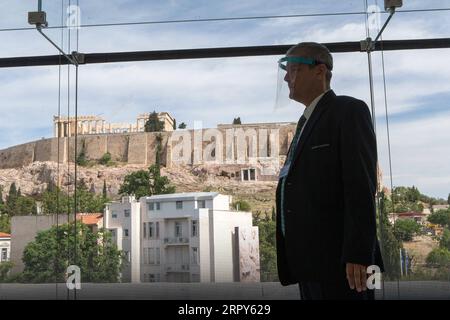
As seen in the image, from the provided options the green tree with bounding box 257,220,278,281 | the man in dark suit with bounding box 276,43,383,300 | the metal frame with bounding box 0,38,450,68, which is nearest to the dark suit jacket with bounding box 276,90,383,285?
the man in dark suit with bounding box 276,43,383,300

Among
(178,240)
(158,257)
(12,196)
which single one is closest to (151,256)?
(158,257)

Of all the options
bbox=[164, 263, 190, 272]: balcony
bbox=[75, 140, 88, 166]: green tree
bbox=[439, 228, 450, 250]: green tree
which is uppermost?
bbox=[75, 140, 88, 166]: green tree

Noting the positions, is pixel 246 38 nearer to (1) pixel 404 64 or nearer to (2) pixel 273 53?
(2) pixel 273 53

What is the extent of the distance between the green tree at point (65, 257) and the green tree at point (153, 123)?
0.92 metres

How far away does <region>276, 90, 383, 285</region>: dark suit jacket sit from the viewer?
2.76ft

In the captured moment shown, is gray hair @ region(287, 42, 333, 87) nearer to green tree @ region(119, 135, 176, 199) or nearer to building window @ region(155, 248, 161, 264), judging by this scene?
building window @ region(155, 248, 161, 264)

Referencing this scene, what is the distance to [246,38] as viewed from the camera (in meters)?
2.99

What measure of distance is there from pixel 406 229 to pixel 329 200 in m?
2.30

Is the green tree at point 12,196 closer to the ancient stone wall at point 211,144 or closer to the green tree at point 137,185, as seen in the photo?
the ancient stone wall at point 211,144

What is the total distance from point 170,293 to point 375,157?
2016 millimetres

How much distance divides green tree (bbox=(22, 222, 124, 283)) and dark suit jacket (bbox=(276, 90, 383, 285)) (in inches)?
84.8

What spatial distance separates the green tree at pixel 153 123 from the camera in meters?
3.71

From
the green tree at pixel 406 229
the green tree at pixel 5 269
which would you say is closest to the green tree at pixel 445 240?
the green tree at pixel 406 229

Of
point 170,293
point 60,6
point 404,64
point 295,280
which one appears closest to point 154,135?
point 60,6
